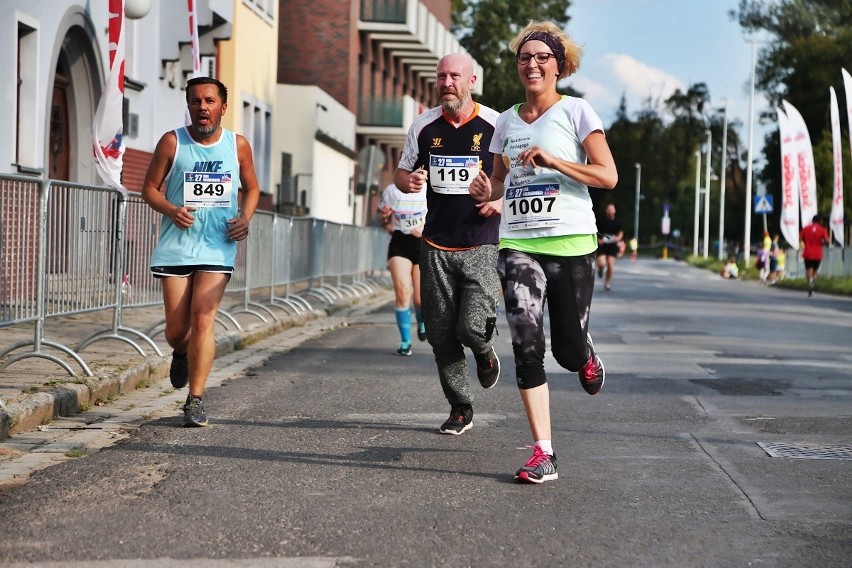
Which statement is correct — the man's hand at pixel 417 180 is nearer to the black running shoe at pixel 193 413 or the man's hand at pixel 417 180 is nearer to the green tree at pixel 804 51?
the black running shoe at pixel 193 413

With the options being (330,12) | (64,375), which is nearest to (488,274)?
(64,375)

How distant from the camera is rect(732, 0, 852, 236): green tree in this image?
7881 cm

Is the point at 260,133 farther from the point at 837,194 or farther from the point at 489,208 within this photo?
the point at 489,208

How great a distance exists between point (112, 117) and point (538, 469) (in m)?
8.96

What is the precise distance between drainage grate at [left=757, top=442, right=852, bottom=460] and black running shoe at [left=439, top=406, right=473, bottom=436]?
1588 mm

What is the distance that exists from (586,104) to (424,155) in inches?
56.4

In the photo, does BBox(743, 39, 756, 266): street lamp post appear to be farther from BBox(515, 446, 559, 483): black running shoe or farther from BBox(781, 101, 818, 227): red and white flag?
BBox(515, 446, 559, 483): black running shoe

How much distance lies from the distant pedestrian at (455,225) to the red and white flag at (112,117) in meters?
6.80

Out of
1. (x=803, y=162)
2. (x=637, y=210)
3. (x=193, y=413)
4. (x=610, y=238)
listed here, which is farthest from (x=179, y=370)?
(x=637, y=210)

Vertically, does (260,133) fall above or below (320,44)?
below

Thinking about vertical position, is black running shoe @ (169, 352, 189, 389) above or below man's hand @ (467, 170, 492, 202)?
below

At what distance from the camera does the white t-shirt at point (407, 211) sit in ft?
45.2

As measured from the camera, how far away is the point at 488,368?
8.45m

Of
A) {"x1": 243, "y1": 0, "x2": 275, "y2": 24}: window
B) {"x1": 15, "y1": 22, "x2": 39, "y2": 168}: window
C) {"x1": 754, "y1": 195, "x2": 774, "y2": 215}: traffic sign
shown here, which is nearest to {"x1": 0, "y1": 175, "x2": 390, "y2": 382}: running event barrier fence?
{"x1": 15, "y1": 22, "x2": 39, "y2": 168}: window
